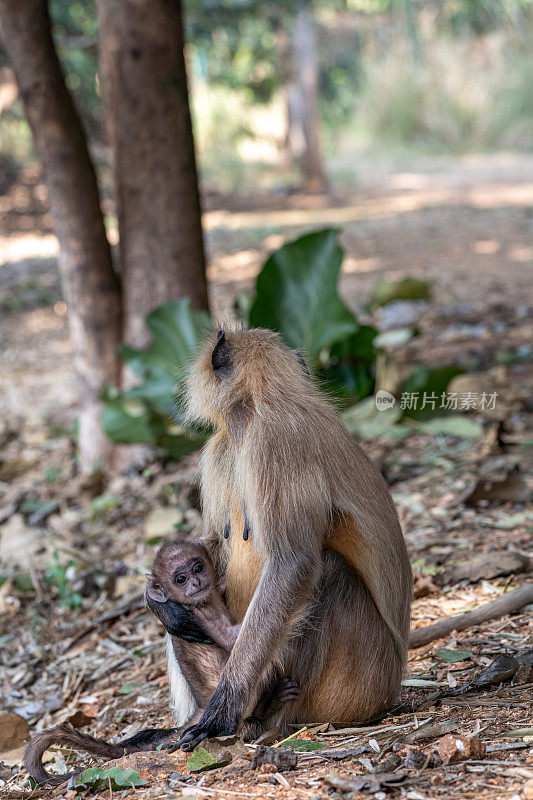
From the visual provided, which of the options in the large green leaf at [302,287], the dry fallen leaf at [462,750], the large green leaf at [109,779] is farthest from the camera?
the large green leaf at [302,287]

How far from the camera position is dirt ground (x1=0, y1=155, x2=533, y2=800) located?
2.25m

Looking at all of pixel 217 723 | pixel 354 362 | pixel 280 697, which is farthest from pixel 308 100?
pixel 217 723

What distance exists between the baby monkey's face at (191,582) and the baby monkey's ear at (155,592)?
0.03 meters

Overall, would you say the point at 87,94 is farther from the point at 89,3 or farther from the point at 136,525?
the point at 136,525

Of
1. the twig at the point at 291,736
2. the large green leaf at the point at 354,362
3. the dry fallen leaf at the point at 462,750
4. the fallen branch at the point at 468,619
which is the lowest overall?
the fallen branch at the point at 468,619

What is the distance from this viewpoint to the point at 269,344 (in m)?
2.70

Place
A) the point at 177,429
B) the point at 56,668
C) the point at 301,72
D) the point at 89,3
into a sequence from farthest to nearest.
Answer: the point at 301,72
the point at 89,3
the point at 177,429
the point at 56,668

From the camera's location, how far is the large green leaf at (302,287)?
16.7ft

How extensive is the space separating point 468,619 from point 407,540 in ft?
2.94

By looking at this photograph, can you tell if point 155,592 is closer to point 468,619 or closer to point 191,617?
point 191,617

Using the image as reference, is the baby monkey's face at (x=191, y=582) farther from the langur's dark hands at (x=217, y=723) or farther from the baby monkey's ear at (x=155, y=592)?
the langur's dark hands at (x=217, y=723)

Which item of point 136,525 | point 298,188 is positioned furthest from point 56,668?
point 298,188

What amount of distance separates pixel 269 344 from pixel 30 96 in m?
3.13

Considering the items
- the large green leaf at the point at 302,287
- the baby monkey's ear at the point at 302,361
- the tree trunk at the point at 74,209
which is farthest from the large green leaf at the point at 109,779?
the tree trunk at the point at 74,209
